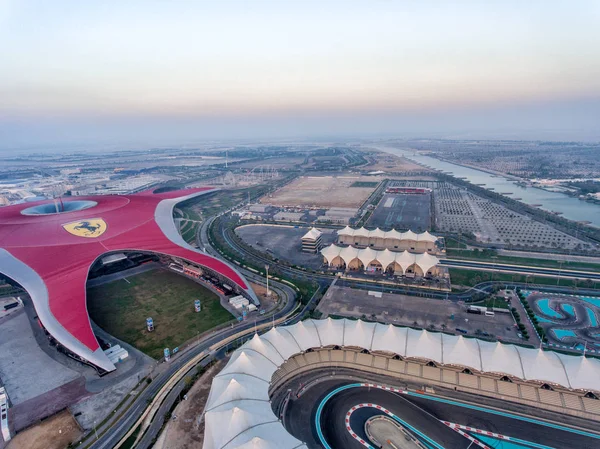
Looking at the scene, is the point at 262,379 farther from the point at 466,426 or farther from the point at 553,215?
the point at 553,215

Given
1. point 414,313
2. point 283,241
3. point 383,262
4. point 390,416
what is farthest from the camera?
point 283,241

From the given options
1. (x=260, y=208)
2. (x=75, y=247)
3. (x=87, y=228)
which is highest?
(x=87, y=228)

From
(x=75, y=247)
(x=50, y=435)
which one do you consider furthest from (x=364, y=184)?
(x=50, y=435)

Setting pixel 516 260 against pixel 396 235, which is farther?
pixel 396 235

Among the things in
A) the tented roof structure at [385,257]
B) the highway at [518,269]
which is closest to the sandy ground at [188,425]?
the tented roof structure at [385,257]

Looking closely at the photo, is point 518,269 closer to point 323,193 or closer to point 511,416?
point 511,416

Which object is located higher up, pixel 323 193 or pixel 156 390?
pixel 323 193
